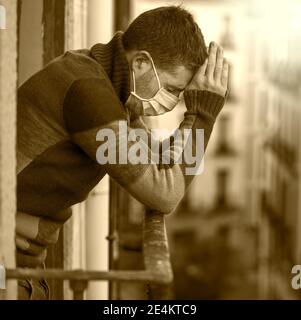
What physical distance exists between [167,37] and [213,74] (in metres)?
0.22

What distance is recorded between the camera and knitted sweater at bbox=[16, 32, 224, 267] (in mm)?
2854

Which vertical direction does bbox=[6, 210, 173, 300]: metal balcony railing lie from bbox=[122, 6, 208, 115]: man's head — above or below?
below

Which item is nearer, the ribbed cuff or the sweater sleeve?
the sweater sleeve

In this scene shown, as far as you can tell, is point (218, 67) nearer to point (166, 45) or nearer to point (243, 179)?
point (166, 45)

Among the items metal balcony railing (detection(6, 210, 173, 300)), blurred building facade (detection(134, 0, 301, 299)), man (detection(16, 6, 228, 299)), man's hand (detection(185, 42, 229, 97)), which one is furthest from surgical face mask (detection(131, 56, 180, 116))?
blurred building facade (detection(134, 0, 301, 299))

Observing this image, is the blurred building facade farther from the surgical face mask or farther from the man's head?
the man's head

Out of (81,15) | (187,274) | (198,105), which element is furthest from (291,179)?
(198,105)

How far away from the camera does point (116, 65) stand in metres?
3.06

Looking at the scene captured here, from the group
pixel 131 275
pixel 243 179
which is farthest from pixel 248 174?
pixel 131 275

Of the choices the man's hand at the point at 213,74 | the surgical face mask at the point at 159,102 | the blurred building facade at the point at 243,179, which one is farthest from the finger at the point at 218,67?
the blurred building facade at the point at 243,179

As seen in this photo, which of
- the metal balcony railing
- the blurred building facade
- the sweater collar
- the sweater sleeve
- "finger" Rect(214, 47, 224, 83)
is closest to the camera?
the metal balcony railing

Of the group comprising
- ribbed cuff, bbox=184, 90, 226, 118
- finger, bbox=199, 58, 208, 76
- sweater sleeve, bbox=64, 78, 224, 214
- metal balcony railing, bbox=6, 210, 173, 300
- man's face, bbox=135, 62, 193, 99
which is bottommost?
metal balcony railing, bbox=6, 210, 173, 300

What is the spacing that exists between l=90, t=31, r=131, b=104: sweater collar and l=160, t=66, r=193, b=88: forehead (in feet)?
0.51

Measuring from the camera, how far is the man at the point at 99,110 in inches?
113
